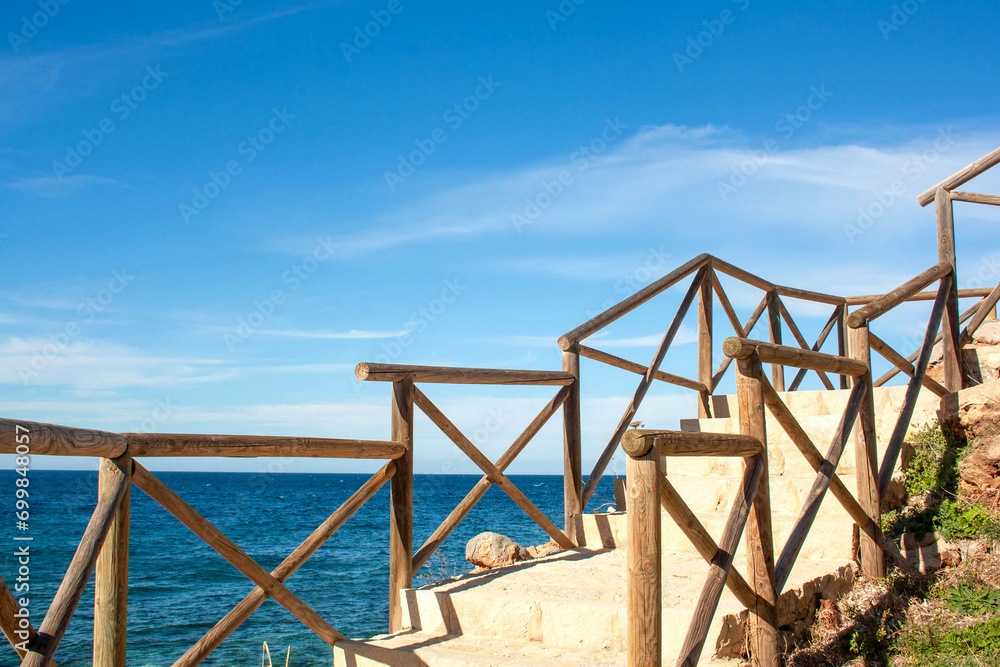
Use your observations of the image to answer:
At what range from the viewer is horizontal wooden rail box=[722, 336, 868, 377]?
3973mm

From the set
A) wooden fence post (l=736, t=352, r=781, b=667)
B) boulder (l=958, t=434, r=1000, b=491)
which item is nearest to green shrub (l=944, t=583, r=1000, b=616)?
boulder (l=958, t=434, r=1000, b=491)

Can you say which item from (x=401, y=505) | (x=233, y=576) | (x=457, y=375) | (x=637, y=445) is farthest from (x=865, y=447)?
(x=233, y=576)

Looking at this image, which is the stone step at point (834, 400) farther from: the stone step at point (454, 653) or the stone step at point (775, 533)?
the stone step at point (454, 653)

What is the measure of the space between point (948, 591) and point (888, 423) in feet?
5.65

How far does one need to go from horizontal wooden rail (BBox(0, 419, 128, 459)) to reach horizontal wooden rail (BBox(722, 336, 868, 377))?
3.02m

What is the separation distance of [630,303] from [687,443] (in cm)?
333

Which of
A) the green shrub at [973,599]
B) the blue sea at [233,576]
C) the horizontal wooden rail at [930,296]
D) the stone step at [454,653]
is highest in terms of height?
the horizontal wooden rail at [930,296]

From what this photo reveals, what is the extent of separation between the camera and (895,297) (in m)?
5.64

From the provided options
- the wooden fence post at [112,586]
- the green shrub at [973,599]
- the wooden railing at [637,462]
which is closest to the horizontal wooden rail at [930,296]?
the wooden railing at [637,462]

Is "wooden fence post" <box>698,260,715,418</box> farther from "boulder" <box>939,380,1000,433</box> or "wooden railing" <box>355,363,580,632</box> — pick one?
"boulder" <box>939,380,1000,433</box>

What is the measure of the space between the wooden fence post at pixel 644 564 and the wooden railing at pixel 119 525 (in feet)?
6.48

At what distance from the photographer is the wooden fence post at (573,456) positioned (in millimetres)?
6246

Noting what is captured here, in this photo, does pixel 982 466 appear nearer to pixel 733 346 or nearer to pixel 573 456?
pixel 733 346

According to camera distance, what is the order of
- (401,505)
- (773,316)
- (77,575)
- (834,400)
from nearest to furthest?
(77,575)
(401,505)
(834,400)
(773,316)
